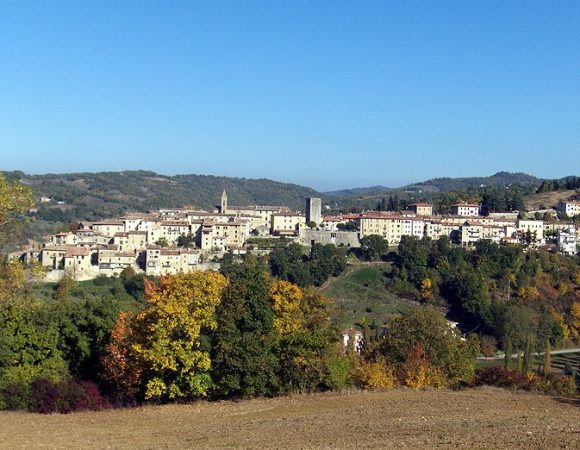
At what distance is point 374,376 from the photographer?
67.2 ft

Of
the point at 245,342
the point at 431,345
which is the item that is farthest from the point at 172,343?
the point at 431,345

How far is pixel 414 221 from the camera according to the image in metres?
76.3

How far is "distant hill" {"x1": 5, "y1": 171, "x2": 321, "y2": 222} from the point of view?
117256 millimetres

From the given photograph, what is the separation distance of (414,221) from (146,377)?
5885 centimetres

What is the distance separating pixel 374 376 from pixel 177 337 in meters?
5.21

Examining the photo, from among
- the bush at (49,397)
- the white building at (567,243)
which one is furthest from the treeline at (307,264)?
the bush at (49,397)

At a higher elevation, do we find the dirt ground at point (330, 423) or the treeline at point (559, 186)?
the treeline at point (559, 186)

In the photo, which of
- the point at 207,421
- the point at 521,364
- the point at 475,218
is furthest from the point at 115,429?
the point at 475,218

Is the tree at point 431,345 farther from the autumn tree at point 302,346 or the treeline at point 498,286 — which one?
the treeline at point 498,286

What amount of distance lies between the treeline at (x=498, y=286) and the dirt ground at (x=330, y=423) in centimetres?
3323

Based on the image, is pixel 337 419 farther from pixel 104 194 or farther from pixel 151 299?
pixel 104 194

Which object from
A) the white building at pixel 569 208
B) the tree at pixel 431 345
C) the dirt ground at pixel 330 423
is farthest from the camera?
the white building at pixel 569 208

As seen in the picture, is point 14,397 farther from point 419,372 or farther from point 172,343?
point 419,372

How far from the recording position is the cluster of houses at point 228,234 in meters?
61.6
